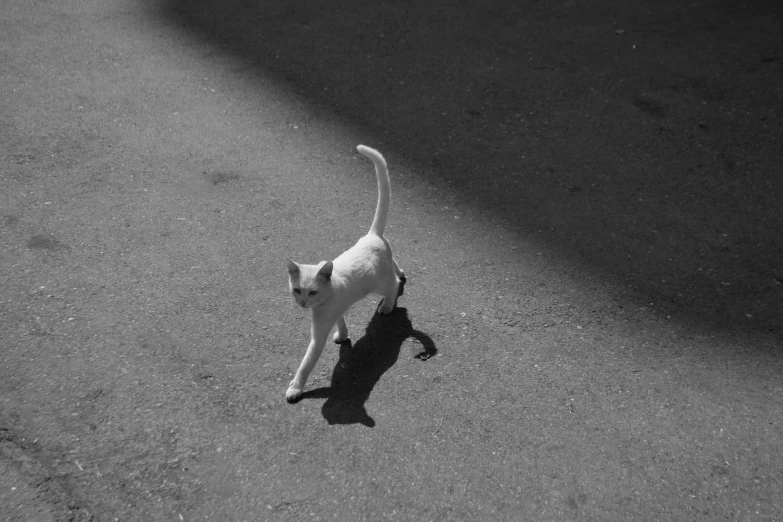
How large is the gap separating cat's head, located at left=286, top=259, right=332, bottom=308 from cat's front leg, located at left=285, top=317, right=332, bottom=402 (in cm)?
17

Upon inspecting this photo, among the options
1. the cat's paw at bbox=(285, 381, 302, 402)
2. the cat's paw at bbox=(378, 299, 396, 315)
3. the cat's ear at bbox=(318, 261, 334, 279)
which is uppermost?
the cat's ear at bbox=(318, 261, 334, 279)

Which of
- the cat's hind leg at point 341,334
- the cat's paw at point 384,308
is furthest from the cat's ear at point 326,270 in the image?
the cat's paw at point 384,308

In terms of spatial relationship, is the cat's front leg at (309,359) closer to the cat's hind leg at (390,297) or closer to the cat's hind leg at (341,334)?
the cat's hind leg at (341,334)

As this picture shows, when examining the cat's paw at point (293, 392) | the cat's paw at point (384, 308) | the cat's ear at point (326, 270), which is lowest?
the cat's paw at point (293, 392)

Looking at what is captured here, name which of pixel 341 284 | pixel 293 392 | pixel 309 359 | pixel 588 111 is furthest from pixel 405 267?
pixel 588 111

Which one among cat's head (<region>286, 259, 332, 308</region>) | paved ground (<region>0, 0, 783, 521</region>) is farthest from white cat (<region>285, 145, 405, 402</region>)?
paved ground (<region>0, 0, 783, 521</region>)

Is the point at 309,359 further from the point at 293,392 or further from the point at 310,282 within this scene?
the point at 310,282

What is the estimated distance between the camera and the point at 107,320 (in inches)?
165

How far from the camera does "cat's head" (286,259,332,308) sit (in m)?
3.46

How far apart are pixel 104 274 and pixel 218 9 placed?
497 centimetres

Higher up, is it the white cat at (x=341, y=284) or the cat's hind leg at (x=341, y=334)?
the white cat at (x=341, y=284)

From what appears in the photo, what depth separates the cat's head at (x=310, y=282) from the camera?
3.46 m

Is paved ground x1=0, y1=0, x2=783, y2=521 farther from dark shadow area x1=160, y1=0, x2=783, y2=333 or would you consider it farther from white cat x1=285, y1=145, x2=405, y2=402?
white cat x1=285, y1=145, x2=405, y2=402

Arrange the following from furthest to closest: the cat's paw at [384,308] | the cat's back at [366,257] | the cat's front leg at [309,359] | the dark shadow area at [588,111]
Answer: the dark shadow area at [588,111]
the cat's paw at [384,308]
the cat's back at [366,257]
the cat's front leg at [309,359]
